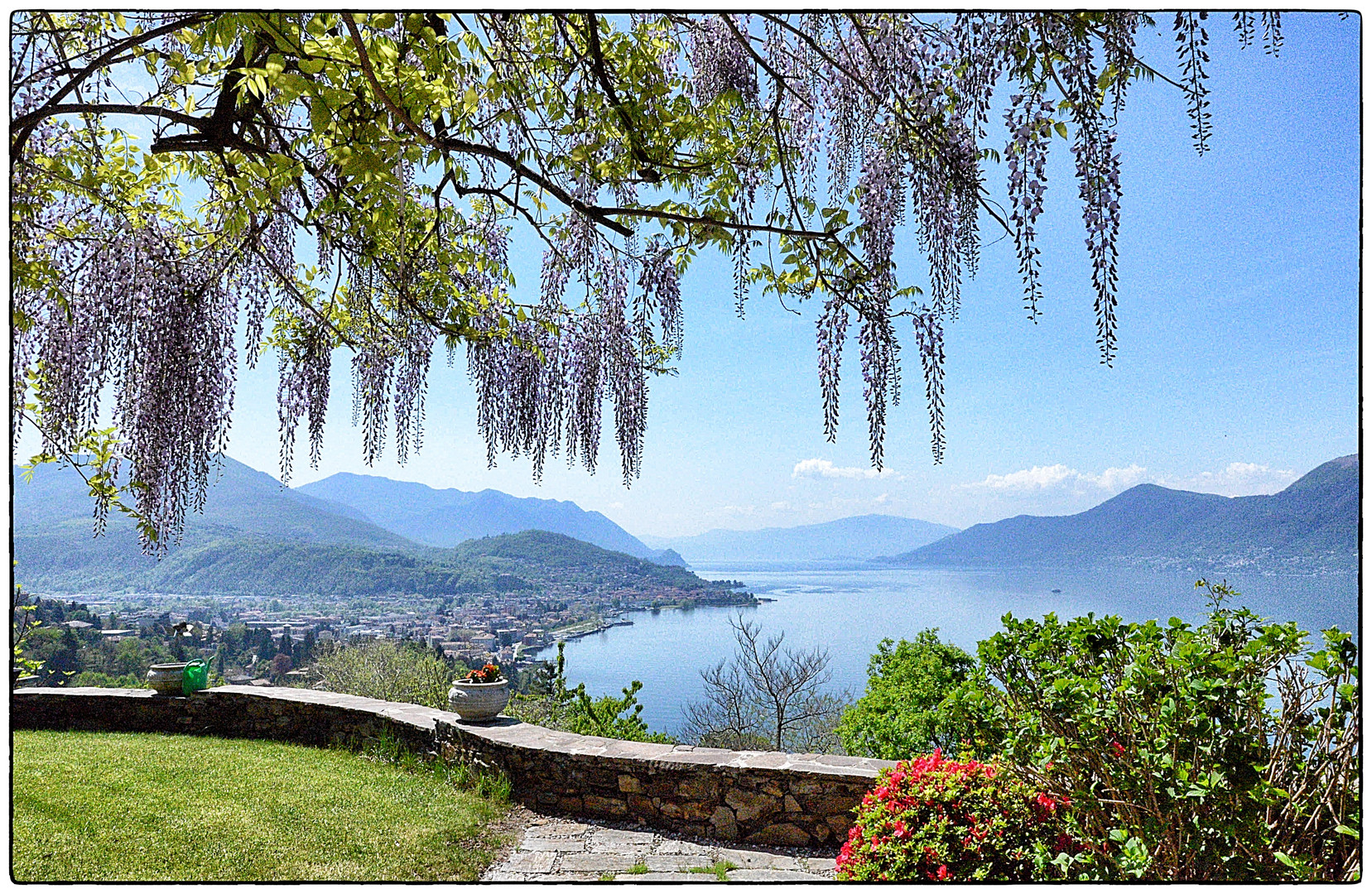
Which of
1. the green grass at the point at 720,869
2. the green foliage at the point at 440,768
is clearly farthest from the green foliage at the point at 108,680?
the green grass at the point at 720,869

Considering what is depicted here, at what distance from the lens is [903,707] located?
13.3 feet

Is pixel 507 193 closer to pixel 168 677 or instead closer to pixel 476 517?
pixel 168 677

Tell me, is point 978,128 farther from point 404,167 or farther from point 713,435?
point 713,435

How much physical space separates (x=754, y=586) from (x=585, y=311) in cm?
540

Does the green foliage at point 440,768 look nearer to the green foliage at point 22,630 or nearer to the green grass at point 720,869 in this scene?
the green grass at point 720,869

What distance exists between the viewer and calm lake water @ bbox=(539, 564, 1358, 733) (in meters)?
5.66

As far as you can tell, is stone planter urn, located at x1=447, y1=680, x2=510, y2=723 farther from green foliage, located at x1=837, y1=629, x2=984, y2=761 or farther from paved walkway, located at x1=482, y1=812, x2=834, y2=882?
green foliage, located at x1=837, y1=629, x2=984, y2=761

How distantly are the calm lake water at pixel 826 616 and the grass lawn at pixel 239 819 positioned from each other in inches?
59.0

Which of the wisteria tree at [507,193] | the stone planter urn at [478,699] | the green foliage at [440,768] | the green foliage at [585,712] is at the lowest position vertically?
the green foliage at [440,768]

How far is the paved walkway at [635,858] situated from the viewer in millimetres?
2938

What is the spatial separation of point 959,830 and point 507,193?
305 centimetres

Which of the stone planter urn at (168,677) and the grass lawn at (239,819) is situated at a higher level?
the stone planter urn at (168,677)

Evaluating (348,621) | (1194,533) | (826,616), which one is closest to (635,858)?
(1194,533)

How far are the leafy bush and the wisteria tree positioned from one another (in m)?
1.03
